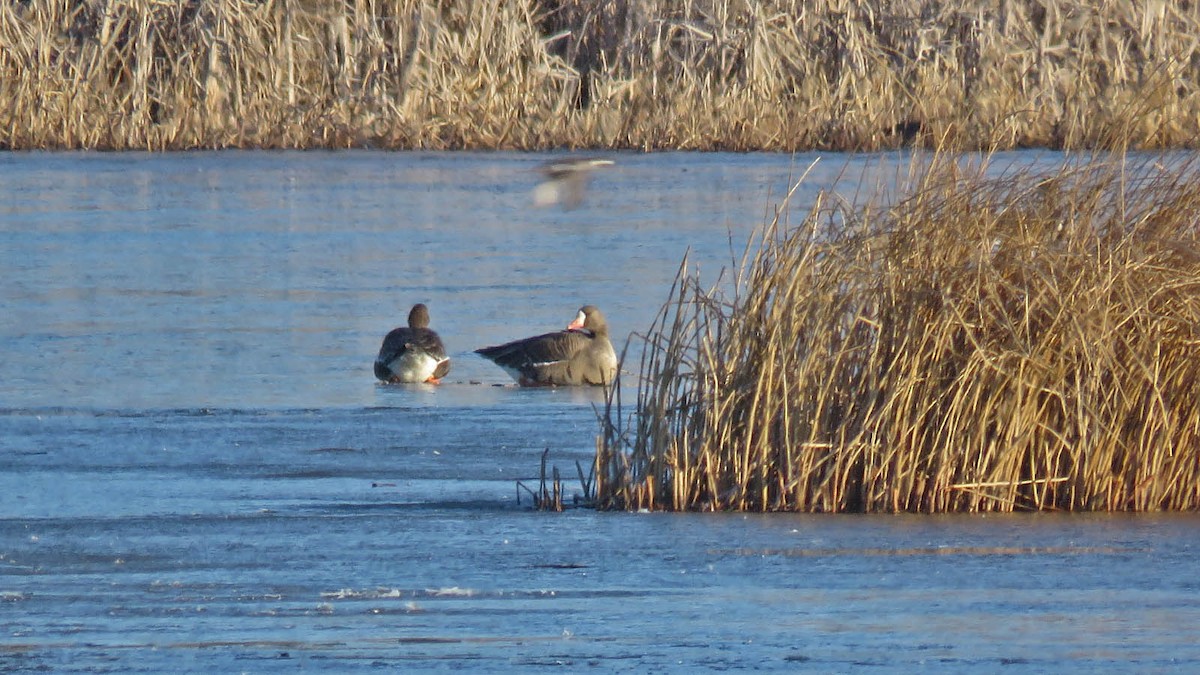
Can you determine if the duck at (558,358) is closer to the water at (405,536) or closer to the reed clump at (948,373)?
the water at (405,536)

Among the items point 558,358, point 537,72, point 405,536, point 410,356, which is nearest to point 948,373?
point 405,536

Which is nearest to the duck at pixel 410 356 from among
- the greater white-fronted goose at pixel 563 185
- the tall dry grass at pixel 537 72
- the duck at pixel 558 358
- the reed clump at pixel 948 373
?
the duck at pixel 558 358

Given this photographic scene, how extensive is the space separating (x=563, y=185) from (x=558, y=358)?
539cm

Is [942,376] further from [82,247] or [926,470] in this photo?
[82,247]

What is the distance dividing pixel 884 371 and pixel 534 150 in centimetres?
1462

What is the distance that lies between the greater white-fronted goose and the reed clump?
7126 millimetres

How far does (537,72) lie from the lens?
21797mm

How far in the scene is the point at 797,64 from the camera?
22328 millimetres

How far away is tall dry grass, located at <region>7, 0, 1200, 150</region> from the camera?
21094mm

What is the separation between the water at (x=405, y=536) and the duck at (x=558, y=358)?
163 mm

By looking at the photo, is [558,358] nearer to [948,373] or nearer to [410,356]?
[410,356]

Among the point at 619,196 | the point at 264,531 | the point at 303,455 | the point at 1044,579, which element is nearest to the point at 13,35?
the point at 619,196

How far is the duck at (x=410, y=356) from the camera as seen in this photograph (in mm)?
10414

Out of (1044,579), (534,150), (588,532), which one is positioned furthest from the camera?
(534,150)
